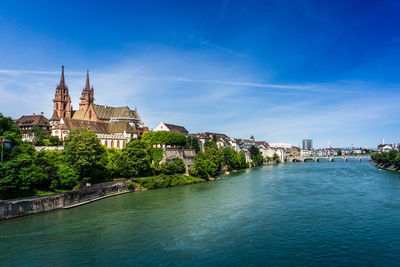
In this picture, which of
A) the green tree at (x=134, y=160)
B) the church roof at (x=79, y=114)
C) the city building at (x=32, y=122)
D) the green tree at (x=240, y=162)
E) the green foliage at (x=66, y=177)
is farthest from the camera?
the green tree at (x=240, y=162)

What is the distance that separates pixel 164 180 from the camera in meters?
49.0

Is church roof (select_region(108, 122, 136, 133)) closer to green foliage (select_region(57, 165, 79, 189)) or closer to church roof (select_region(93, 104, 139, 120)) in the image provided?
church roof (select_region(93, 104, 139, 120))

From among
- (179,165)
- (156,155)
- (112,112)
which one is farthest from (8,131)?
(112,112)

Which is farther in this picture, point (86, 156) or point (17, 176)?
point (86, 156)

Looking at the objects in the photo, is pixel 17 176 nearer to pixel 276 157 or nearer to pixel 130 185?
pixel 130 185

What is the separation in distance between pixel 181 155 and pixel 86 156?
90.6 ft

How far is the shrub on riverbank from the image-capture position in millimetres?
46125

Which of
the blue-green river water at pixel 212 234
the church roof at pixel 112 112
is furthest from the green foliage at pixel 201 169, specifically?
the church roof at pixel 112 112

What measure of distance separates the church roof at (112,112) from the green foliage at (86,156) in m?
38.1

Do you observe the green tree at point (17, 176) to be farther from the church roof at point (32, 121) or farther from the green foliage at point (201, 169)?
the church roof at point (32, 121)

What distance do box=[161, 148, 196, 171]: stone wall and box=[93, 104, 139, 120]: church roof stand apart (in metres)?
24.2

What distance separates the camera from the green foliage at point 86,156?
128 feet

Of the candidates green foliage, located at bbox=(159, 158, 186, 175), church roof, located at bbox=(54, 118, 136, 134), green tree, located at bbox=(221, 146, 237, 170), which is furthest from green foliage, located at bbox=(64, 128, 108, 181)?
green tree, located at bbox=(221, 146, 237, 170)

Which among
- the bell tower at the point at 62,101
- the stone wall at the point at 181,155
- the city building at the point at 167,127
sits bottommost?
the stone wall at the point at 181,155
